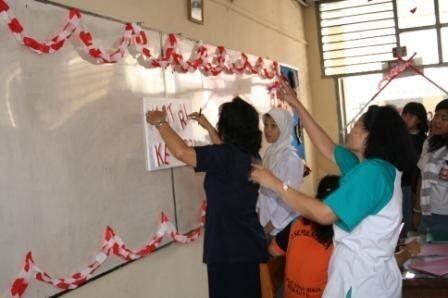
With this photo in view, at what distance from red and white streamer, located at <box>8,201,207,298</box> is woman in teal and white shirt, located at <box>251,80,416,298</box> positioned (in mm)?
799

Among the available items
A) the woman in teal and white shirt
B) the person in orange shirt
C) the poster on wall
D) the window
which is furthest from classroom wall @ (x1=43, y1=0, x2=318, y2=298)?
the woman in teal and white shirt

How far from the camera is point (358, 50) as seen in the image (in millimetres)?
5402

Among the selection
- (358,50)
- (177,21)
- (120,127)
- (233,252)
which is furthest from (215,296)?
(358,50)

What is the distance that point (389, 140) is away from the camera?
4.74 feet

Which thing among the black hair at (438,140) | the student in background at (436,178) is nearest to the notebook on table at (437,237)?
the student in background at (436,178)

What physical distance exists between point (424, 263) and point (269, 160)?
1.18 meters

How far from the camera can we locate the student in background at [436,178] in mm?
2645

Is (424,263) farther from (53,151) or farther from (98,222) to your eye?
(53,151)

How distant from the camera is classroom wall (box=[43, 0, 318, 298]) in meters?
2.10

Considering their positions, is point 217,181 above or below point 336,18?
below

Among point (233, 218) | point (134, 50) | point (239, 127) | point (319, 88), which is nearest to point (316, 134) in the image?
point (239, 127)

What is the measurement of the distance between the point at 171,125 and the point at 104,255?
30.2 inches

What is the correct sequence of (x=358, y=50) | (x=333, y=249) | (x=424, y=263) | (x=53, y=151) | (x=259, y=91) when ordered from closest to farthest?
(x=333, y=249) → (x=53, y=151) → (x=424, y=263) → (x=259, y=91) → (x=358, y=50)

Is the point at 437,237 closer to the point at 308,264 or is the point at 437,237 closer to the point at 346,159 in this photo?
the point at 346,159
